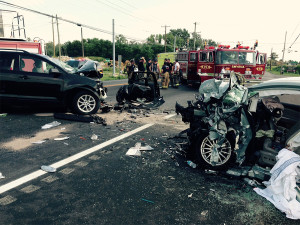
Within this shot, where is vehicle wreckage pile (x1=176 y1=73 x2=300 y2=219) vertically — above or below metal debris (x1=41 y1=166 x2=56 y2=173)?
above

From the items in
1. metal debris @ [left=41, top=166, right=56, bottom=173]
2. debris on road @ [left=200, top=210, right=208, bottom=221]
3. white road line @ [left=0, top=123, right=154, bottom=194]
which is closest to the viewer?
debris on road @ [left=200, top=210, right=208, bottom=221]

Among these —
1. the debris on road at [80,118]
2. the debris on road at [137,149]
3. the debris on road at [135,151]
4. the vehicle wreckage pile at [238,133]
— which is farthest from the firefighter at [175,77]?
the vehicle wreckage pile at [238,133]

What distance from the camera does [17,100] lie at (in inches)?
269

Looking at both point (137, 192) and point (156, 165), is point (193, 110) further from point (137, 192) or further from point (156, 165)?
point (137, 192)

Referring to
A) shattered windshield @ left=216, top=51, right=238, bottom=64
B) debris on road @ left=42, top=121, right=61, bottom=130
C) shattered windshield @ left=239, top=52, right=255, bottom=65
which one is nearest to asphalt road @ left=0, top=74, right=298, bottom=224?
debris on road @ left=42, top=121, right=61, bottom=130

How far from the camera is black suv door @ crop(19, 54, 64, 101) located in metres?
6.84

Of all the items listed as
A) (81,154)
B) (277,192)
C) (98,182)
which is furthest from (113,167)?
(277,192)

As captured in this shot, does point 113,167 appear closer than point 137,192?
No

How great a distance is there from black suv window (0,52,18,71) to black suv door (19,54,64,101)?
0.52ft

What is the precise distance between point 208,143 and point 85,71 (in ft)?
18.2

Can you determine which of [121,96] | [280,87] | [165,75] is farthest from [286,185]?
[165,75]

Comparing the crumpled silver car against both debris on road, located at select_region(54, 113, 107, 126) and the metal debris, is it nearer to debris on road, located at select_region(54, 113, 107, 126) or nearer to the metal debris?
the metal debris

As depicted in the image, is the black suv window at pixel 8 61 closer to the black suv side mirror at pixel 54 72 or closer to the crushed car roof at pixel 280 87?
the black suv side mirror at pixel 54 72

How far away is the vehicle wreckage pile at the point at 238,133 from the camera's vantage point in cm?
356
